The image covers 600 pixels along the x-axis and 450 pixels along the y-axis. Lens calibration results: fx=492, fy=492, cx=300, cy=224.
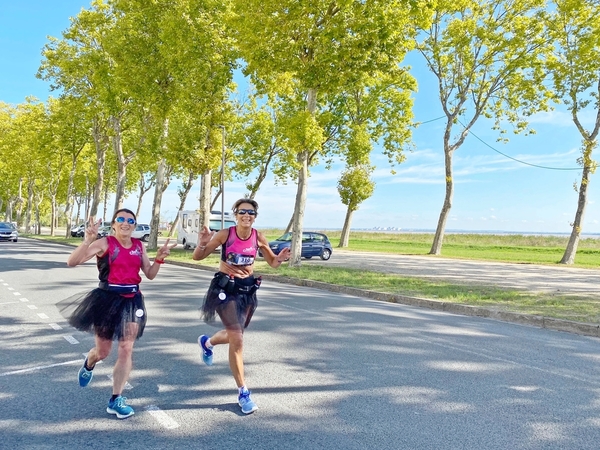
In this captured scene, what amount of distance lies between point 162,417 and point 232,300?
106 centimetres

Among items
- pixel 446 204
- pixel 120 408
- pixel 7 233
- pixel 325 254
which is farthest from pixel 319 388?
pixel 7 233

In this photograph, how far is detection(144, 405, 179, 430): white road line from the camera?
3695 millimetres

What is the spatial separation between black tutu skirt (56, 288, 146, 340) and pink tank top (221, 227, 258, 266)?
0.82 metres

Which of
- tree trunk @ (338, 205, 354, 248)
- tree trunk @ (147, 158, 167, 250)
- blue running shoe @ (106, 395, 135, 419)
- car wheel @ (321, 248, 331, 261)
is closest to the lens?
blue running shoe @ (106, 395, 135, 419)

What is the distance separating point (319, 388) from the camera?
4.65 m

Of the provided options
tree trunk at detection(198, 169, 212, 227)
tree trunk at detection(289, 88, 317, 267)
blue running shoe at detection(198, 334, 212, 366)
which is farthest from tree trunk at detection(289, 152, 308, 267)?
blue running shoe at detection(198, 334, 212, 366)

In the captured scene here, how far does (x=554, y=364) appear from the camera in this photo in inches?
228

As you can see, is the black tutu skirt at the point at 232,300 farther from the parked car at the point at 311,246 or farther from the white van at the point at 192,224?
the white van at the point at 192,224

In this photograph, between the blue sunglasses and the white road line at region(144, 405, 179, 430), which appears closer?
the white road line at region(144, 405, 179, 430)

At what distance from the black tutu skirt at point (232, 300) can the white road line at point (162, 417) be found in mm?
834

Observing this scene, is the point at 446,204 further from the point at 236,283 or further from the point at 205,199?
the point at 236,283

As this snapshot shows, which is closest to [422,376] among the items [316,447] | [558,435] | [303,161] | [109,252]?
[558,435]

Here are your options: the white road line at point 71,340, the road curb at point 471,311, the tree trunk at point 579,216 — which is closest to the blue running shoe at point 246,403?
the white road line at point 71,340

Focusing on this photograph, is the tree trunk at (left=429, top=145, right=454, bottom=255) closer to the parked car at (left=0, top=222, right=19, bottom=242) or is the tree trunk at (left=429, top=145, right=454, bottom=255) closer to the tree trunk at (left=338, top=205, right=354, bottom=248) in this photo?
the tree trunk at (left=338, top=205, right=354, bottom=248)
